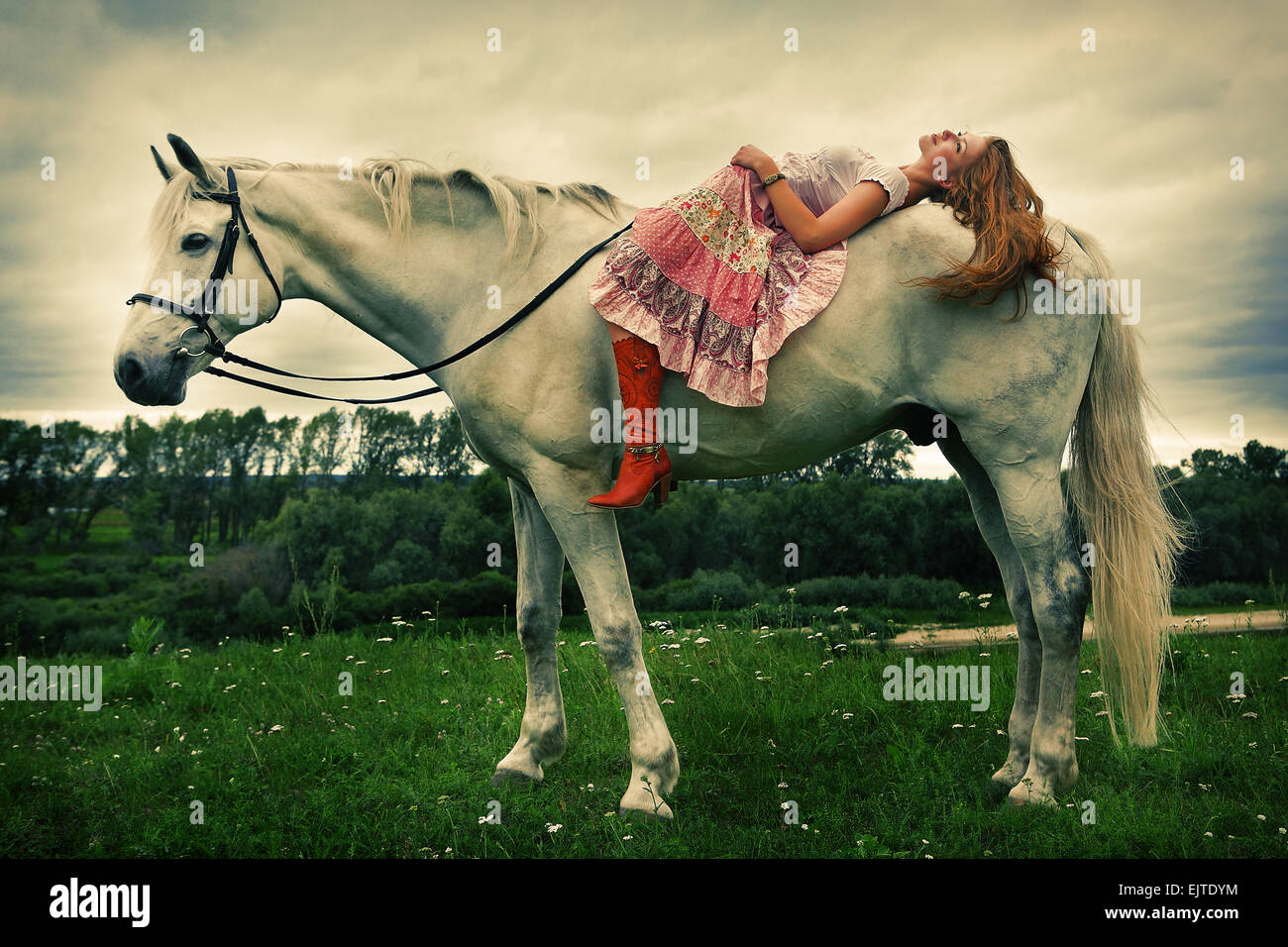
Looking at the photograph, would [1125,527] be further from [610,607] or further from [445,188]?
[445,188]

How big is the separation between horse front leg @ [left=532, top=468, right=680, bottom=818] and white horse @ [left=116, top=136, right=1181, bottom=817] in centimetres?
1

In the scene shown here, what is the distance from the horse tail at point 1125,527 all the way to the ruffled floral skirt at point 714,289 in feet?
5.16

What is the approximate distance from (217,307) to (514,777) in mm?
2916

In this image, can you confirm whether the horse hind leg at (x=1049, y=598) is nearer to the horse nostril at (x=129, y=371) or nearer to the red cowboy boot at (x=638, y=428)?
the red cowboy boot at (x=638, y=428)

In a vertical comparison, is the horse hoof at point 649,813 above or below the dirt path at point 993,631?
below

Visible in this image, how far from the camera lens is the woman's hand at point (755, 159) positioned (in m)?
3.88

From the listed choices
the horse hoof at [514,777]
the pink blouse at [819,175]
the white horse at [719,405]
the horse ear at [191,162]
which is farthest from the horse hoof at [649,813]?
the horse ear at [191,162]

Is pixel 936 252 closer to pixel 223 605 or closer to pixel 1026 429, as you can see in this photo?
pixel 1026 429

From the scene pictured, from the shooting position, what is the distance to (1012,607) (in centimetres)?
429

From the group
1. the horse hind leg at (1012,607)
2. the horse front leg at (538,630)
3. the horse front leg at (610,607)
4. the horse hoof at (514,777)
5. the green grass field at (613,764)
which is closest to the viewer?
the green grass field at (613,764)

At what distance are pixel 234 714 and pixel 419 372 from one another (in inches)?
138

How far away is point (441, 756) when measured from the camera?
4.73 meters

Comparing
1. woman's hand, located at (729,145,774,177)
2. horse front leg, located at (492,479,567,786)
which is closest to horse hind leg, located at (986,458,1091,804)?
woman's hand, located at (729,145,774,177)

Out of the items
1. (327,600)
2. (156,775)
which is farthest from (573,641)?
(156,775)
